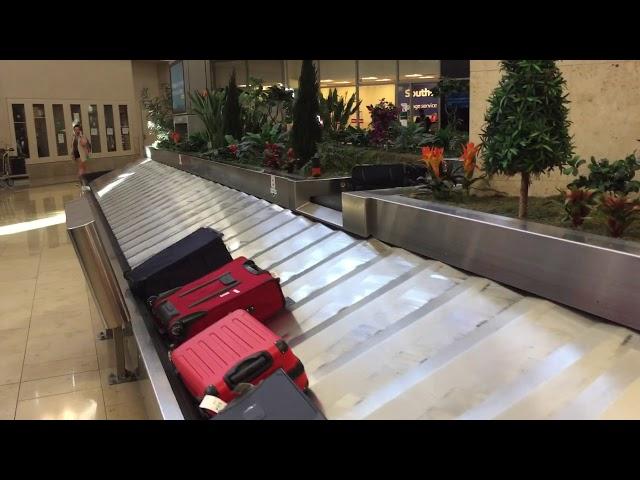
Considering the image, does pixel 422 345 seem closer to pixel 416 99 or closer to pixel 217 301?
pixel 217 301

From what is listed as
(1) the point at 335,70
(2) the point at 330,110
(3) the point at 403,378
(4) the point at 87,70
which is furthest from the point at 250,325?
(4) the point at 87,70

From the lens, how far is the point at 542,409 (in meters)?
1.75

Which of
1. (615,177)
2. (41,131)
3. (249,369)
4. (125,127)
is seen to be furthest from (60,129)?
(615,177)

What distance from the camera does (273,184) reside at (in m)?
5.32

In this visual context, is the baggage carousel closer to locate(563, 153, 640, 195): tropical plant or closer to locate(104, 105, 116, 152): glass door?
locate(563, 153, 640, 195): tropical plant

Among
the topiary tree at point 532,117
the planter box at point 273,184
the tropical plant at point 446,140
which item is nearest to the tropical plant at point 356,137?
the tropical plant at point 446,140

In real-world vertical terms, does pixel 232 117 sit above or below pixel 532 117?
above

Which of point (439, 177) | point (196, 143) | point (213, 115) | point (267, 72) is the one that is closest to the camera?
point (439, 177)

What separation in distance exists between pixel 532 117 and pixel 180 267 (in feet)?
7.24

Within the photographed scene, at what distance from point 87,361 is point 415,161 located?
3.66m

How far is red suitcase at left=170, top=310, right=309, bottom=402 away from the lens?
2162 mm

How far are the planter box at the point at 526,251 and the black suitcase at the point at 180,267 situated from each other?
103 centimetres

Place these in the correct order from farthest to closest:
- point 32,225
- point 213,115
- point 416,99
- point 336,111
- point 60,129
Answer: point 60,129, point 416,99, point 32,225, point 213,115, point 336,111
